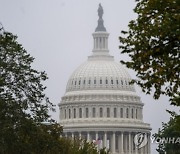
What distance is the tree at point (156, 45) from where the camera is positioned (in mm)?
28047

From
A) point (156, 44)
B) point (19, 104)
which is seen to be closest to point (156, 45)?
point (156, 44)

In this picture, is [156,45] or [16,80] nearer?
[156,45]

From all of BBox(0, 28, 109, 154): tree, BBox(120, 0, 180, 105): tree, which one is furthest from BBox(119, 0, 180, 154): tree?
BBox(0, 28, 109, 154): tree

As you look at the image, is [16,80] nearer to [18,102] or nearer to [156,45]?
[18,102]

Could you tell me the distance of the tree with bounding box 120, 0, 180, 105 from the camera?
28047 mm

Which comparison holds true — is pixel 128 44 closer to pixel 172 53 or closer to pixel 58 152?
pixel 172 53

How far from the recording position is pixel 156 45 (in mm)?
28219

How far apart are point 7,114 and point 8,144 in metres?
1.83

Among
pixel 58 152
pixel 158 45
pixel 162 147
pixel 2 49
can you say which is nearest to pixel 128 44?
pixel 158 45

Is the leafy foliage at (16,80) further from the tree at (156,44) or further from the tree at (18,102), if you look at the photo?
the tree at (156,44)

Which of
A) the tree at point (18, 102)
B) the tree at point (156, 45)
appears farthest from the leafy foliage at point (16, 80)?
the tree at point (156, 45)

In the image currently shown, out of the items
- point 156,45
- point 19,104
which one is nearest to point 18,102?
point 19,104

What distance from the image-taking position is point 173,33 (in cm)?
2778

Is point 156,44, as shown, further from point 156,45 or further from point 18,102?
point 18,102
